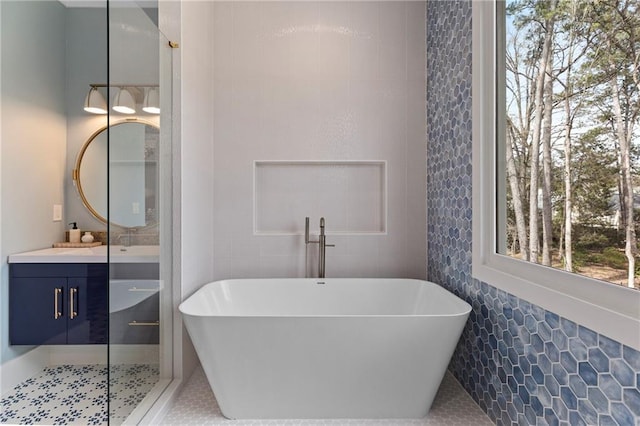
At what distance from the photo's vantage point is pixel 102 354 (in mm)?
1801

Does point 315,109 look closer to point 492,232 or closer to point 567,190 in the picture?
point 492,232

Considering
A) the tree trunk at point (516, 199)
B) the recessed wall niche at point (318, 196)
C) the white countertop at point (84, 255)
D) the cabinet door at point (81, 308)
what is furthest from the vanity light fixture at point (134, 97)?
the tree trunk at point (516, 199)

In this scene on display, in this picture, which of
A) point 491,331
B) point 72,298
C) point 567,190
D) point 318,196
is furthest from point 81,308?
point 567,190

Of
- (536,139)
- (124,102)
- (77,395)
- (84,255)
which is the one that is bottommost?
(77,395)

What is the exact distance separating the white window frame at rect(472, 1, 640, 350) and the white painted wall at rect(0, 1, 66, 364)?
2683 millimetres

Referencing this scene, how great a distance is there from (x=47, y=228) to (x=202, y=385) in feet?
5.01

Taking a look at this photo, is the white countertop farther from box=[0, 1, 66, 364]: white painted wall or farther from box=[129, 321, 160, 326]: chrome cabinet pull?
box=[129, 321, 160, 326]: chrome cabinet pull

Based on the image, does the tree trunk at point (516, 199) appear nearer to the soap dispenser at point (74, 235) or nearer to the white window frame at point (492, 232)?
the white window frame at point (492, 232)

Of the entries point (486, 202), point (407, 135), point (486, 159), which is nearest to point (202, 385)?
point (486, 202)

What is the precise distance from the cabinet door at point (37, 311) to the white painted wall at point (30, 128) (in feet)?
0.15

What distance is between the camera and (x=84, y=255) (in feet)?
7.11

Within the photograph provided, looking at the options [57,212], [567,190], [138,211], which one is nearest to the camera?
[567,190]

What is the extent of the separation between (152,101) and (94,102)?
1.00 m

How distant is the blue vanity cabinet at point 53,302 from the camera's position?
6.84 ft
